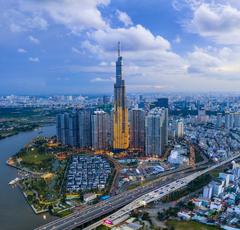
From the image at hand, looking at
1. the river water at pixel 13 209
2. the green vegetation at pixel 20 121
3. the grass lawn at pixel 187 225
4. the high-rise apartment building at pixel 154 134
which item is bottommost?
the grass lawn at pixel 187 225

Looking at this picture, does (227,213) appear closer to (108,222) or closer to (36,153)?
(108,222)

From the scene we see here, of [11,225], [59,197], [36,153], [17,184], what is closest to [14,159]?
[36,153]

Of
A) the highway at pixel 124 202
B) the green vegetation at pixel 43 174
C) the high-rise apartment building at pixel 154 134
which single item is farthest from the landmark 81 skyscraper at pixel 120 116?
the highway at pixel 124 202

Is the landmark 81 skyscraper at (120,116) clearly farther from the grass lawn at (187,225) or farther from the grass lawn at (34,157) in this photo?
the grass lawn at (187,225)

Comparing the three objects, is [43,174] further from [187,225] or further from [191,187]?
[187,225]

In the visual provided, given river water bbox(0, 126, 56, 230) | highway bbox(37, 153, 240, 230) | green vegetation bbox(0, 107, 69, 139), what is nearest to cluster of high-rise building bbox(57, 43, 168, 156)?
highway bbox(37, 153, 240, 230)

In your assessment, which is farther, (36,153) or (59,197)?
(36,153)
